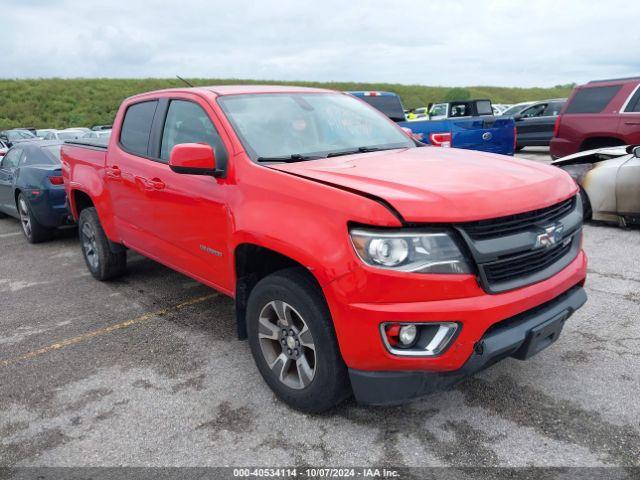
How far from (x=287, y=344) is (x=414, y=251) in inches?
38.3

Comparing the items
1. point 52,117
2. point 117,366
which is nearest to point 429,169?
point 117,366

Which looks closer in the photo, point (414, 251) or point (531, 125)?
point (414, 251)

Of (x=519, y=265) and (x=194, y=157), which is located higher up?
(x=194, y=157)

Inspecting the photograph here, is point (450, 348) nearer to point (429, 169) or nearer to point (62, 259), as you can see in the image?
point (429, 169)

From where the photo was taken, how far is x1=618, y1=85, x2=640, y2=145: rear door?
8258mm

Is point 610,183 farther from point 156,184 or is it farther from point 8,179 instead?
point 8,179

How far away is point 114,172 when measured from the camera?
4.68m

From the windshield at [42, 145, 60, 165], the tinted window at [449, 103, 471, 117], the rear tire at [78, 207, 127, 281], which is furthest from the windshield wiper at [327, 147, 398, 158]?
the tinted window at [449, 103, 471, 117]

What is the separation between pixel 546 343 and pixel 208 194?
2.15 meters

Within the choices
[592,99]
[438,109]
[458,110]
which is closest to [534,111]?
[458,110]

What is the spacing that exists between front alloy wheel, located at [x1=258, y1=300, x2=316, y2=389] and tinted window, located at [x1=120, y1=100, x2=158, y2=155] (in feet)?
6.66

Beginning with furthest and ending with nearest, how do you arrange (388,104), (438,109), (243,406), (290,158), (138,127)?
(438,109), (388,104), (138,127), (290,158), (243,406)

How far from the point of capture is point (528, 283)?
103 inches

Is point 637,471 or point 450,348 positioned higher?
point 450,348
